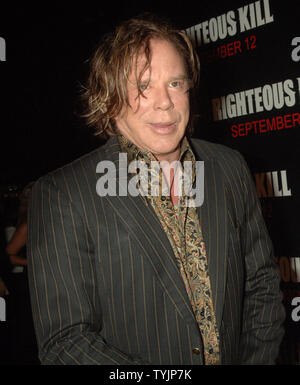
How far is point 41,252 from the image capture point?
52.9 inches

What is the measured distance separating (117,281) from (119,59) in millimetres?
831

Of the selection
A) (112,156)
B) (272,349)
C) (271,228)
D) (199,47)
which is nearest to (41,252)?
(112,156)

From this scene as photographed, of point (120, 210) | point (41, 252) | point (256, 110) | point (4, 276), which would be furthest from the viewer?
point (4, 276)

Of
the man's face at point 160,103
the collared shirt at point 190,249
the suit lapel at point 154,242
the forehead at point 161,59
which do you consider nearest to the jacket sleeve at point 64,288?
the suit lapel at point 154,242

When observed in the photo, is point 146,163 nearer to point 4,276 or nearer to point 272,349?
point 272,349

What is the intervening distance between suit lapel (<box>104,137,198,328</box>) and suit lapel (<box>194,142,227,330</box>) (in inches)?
5.7

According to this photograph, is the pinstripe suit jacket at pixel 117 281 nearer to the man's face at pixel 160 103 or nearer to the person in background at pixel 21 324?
the man's face at pixel 160 103

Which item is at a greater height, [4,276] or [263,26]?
[263,26]

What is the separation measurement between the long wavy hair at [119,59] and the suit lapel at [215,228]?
1.36 ft

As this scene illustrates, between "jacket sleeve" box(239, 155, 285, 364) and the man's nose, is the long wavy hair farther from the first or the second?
"jacket sleeve" box(239, 155, 285, 364)

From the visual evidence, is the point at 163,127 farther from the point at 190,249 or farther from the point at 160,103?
the point at 190,249

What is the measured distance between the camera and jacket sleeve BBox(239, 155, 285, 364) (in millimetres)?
1616

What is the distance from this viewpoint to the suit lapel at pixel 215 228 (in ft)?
4.89

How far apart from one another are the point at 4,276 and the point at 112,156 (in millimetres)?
2550
